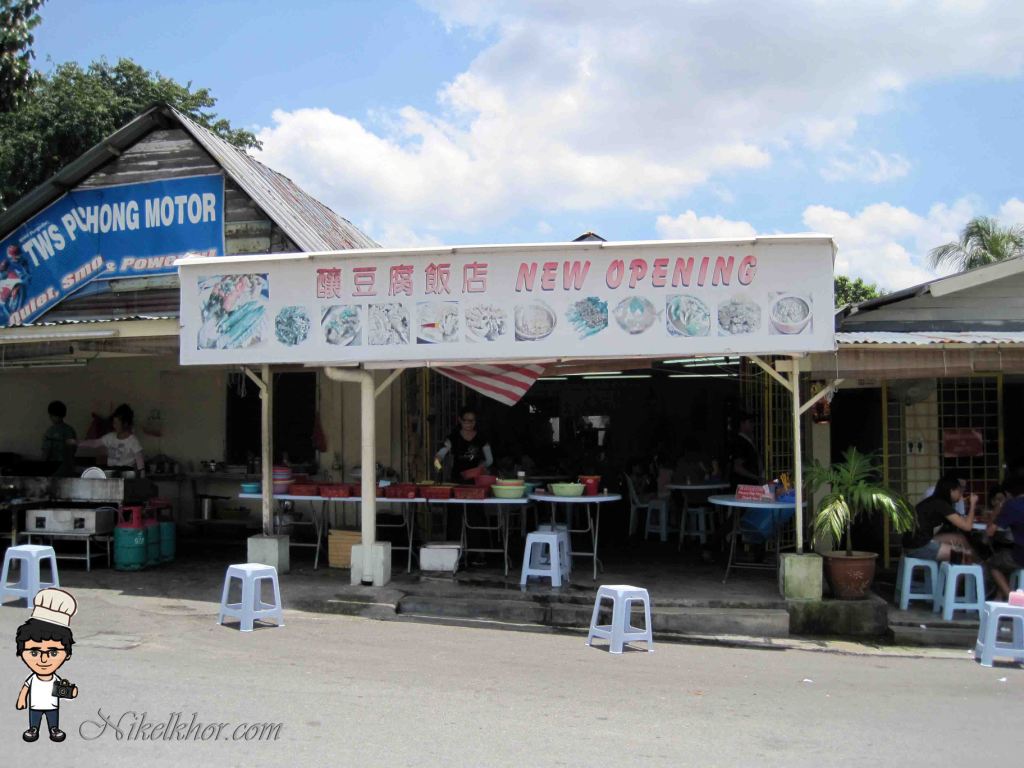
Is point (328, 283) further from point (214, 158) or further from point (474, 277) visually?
point (214, 158)

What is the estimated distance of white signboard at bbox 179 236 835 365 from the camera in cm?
841

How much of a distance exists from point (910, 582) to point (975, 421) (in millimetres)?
3184

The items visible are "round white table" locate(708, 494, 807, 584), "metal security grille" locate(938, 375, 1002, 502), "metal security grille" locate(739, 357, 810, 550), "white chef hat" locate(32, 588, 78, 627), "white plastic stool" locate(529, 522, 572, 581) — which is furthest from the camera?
"metal security grille" locate(938, 375, 1002, 502)

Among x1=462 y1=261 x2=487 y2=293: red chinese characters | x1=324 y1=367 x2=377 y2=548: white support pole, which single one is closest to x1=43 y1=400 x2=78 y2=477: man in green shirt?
x1=324 y1=367 x2=377 y2=548: white support pole

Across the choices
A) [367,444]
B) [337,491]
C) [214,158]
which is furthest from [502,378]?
[214,158]

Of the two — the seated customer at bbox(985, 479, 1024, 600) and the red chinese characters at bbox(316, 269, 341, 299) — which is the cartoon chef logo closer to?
the red chinese characters at bbox(316, 269, 341, 299)

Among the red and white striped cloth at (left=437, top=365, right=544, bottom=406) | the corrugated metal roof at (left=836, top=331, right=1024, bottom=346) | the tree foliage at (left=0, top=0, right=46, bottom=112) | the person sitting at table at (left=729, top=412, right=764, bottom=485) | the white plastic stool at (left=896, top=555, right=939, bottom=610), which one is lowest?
the white plastic stool at (left=896, top=555, right=939, bottom=610)

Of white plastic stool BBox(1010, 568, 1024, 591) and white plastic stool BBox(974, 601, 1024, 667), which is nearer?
white plastic stool BBox(974, 601, 1024, 667)

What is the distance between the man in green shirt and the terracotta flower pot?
33.6ft

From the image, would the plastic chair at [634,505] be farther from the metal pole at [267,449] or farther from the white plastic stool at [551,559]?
the metal pole at [267,449]

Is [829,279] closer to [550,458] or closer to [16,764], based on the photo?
[16,764]

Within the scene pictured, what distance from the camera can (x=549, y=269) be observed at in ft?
28.8

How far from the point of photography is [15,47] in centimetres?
1225

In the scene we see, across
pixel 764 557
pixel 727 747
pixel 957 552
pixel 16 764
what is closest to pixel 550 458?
pixel 764 557
